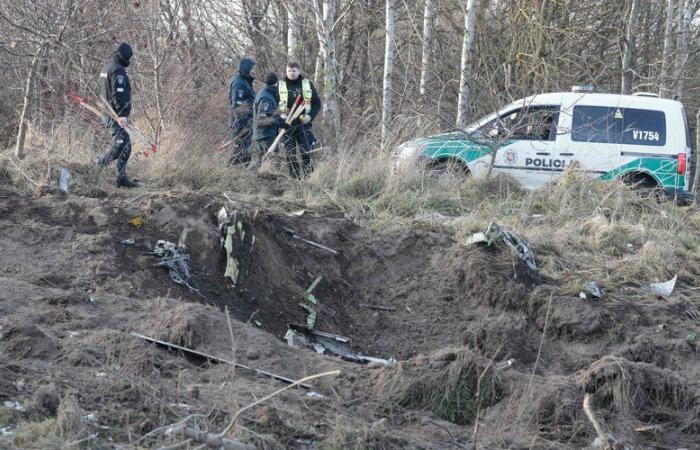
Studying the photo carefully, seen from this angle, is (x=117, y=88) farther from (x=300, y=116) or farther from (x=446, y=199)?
(x=446, y=199)

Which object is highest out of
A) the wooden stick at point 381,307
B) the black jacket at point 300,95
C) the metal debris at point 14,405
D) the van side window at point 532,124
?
the black jacket at point 300,95

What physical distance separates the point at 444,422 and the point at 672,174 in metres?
8.81

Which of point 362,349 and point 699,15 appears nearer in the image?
point 362,349

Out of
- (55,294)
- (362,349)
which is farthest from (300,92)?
(55,294)

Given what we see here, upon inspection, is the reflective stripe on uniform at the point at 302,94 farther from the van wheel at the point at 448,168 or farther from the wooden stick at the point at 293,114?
the van wheel at the point at 448,168

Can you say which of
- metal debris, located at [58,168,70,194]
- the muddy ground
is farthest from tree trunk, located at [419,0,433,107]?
metal debris, located at [58,168,70,194]

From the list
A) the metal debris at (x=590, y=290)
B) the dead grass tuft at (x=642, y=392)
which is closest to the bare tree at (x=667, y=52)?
the metal debris at (x=590, y=290)

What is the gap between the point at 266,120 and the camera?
39.8 ft

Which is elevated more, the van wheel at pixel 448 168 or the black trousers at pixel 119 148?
the black trousers at pixel 119 148

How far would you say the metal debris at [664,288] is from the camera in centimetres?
820

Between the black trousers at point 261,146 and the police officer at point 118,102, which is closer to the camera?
the police officer at point 118,102

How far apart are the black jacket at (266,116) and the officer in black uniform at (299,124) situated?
0.71 ft

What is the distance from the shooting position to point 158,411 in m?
4.09

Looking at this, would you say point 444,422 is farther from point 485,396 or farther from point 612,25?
point 612,25
